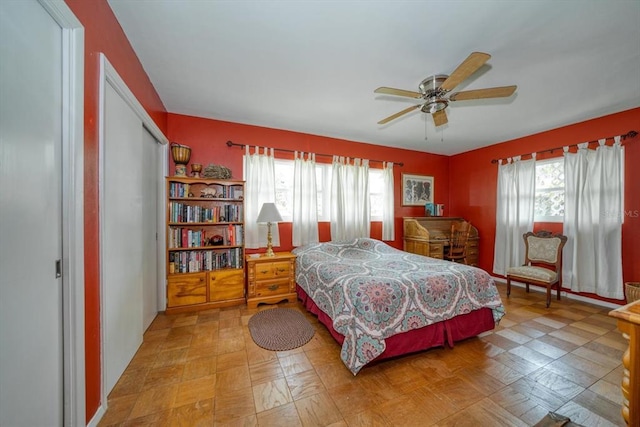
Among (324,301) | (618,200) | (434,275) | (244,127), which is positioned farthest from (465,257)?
(244,127)

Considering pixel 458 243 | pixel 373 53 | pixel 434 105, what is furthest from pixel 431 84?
pixel 458 243

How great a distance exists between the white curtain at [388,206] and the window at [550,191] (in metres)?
2.26

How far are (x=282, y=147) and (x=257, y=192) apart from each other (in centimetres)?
84

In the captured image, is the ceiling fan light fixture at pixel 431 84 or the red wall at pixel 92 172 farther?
the ceiling fan light fixture at pixel 431 84

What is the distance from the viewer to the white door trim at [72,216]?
1107 mm

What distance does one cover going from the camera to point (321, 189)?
393cm

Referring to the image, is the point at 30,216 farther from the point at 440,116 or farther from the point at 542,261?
the point at 542,261

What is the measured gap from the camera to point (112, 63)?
1521 mm

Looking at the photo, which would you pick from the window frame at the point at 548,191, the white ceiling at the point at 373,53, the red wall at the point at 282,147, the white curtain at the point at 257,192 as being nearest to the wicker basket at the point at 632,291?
the window frame at the point at 548,191

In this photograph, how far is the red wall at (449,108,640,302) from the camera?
288 centimetres

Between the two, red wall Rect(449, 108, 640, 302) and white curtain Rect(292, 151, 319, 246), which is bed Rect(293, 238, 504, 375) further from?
red wall Rect(449, 108, 640, 302)

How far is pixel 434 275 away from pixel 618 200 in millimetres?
2954

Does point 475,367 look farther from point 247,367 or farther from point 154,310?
point 154,310

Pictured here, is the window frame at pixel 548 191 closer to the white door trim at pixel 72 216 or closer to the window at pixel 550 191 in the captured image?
the window at pixel 550 191
